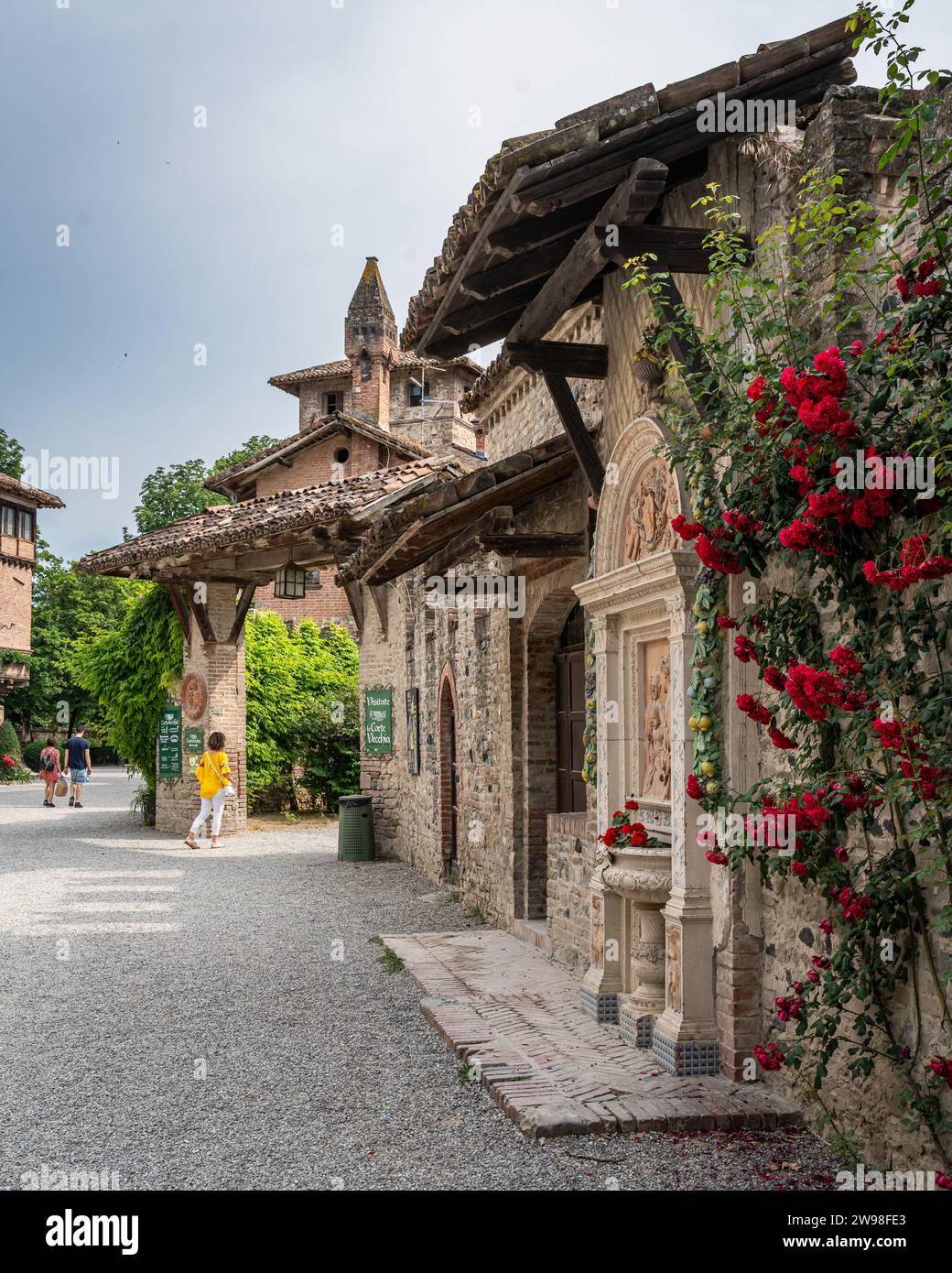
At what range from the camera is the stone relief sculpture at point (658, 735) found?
579cm

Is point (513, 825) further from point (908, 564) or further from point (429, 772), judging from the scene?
point (908, 564)

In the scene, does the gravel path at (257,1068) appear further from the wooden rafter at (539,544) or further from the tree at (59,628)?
the tree at (59,628)

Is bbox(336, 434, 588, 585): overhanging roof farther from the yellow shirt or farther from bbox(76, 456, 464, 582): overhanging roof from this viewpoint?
the yellow shirt

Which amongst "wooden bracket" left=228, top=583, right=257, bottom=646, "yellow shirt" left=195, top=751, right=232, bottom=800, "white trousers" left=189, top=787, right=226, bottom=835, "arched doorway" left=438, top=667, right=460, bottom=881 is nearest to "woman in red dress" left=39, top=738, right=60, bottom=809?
"wooden bracket" left=228, top=583, right=257, bottom=646

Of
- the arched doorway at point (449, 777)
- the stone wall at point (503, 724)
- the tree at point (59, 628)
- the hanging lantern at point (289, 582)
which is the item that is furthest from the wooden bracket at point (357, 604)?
the tree at point (59, 628)

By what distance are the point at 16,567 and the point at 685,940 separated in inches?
1316

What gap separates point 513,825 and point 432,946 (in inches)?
46.1

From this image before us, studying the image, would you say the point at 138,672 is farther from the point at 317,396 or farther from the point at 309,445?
the point at 317,396

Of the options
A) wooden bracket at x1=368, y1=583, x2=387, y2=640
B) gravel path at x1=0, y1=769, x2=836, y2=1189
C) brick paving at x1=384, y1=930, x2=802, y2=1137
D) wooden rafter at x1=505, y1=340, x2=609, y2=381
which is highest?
wooden rafter at x1=505, y1=340, x2=609, y2=381

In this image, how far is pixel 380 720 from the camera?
48.2 feet

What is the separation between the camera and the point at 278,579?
54.5 feet

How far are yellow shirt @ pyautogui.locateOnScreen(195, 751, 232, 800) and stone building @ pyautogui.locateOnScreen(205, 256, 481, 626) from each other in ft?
28.0

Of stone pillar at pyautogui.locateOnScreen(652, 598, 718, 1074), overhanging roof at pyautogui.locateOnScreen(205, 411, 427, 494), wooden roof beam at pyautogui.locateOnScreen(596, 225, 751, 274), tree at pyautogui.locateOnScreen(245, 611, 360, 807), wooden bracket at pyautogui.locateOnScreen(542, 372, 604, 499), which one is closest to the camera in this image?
stone pillar at pyautogui.locateOnScreen(652, 598, 718, 1074)

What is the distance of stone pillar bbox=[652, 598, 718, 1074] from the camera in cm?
506
